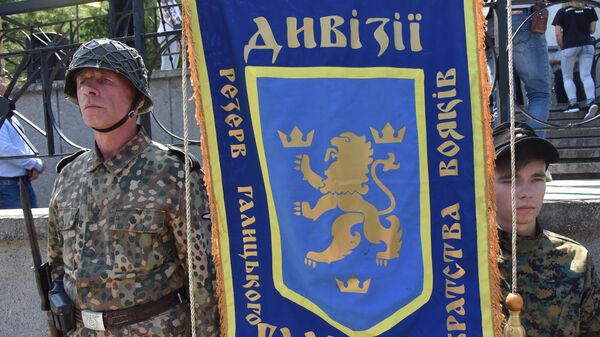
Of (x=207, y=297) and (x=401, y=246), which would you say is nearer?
(x=401, y=246)

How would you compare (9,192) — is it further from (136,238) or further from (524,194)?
(524,194)

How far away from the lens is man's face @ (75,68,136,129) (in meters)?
2.40

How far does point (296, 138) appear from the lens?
7.09 feet

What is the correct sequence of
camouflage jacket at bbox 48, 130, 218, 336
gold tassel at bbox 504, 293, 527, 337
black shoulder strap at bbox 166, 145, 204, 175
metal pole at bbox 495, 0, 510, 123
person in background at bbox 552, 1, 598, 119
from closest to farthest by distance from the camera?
gold tassel at bbox 504, 293, 527, 337 < camouflage jacket at bbox 48, 130, 218, 336 < black shoulder strap at bbox 166, 145, 204, 175 < metal pole at bbox 495, 0, 510, 123 < person in background at bbox 552, 1, 598, 119

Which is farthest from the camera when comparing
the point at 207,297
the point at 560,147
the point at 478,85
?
the point at 560,147

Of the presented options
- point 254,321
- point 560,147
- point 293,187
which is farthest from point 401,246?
point 560,147

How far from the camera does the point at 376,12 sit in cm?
214

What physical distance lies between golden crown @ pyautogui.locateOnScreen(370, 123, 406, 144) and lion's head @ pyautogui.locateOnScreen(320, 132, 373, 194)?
33mm

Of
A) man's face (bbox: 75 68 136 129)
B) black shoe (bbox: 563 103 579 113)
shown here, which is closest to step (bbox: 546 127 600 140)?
black shoe (bbox: 563 103 579 113)

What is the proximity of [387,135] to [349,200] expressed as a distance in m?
0.23

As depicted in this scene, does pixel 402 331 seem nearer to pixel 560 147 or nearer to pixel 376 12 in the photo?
pixel 376 12

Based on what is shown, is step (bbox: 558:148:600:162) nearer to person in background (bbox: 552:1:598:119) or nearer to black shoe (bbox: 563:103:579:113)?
person in background (bbox: 552:1:598:119)

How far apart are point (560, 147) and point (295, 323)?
4.84 meters

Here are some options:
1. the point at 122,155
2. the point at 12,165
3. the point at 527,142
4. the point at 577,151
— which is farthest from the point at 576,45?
the point at 122,155
